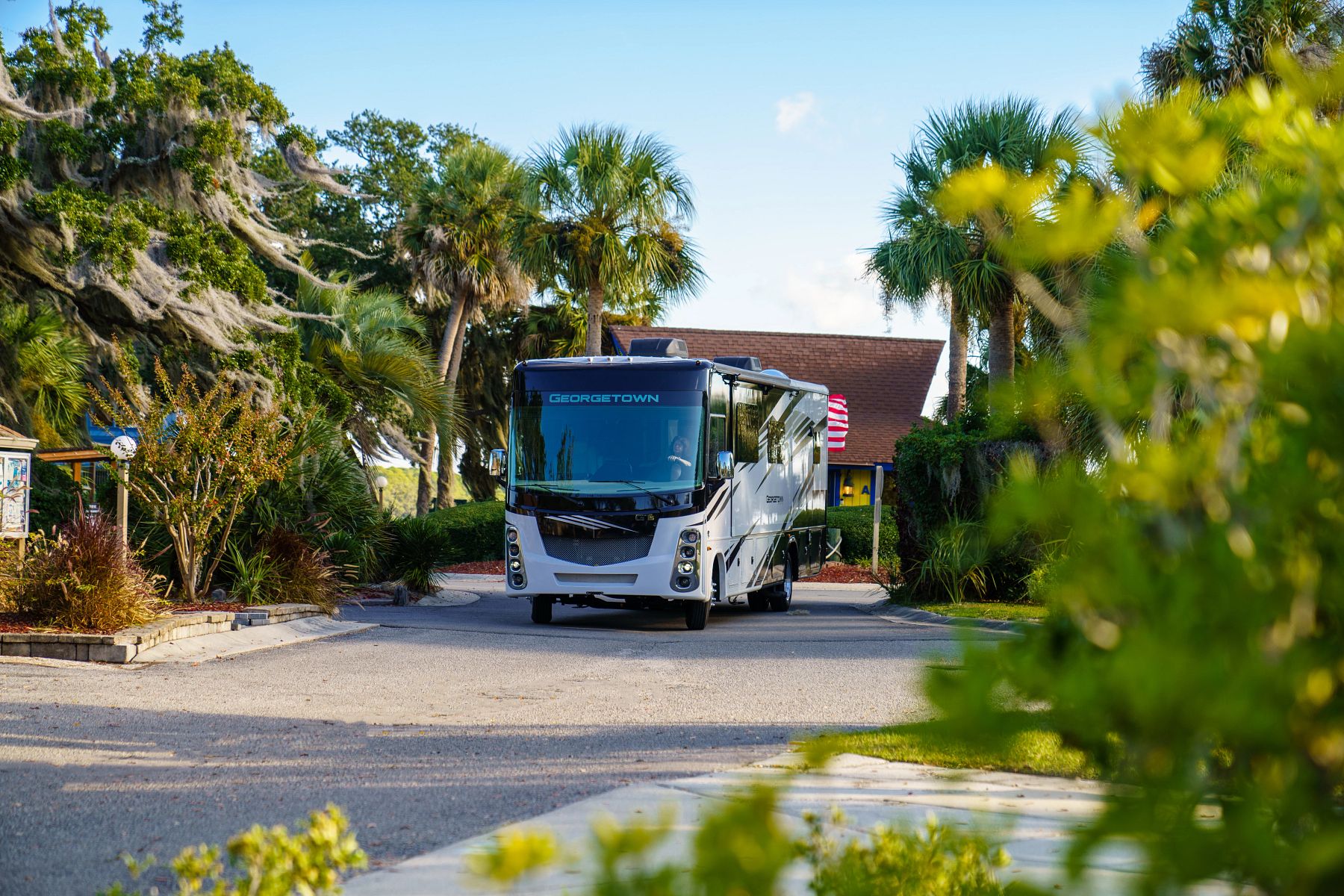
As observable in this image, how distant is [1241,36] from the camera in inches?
896

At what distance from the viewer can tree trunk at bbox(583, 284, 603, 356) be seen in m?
30.1

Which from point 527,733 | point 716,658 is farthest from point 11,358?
point 527,733

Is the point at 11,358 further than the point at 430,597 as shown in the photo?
Yes

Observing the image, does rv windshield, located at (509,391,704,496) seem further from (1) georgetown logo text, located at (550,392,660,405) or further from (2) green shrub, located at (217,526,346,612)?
(2) green shrub, located at (217,526,346,612)

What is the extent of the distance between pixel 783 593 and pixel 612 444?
5114 mm

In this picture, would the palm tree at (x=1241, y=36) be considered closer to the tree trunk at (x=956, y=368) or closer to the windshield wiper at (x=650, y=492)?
the tree trunk at (x=956, y=368)

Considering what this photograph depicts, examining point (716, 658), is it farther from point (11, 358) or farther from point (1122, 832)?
point (11, 358)

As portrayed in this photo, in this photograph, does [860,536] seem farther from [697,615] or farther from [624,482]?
[624,482]

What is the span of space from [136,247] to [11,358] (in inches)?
237

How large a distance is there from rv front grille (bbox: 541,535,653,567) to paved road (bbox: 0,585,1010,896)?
107 centimetres

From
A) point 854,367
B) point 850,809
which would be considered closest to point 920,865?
point 850,809

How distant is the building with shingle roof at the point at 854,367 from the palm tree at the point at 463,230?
4824 mm

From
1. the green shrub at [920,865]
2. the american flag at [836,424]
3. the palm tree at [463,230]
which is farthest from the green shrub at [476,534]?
the green shrub at [920,865]

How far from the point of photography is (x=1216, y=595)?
1407mm
